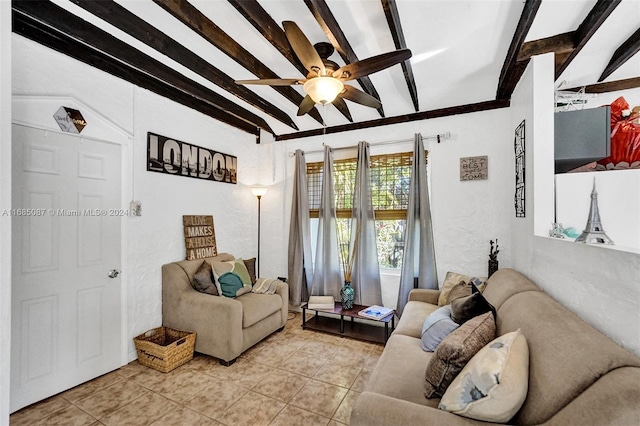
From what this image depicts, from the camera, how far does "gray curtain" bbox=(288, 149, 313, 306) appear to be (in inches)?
153

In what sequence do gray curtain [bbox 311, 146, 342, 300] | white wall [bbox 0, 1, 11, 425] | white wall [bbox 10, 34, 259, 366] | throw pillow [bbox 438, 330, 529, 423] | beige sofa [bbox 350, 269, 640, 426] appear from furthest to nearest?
gray curtain [bbox 311, 146, 342, 300] → white wall [bbox 10, 34, 259, 366] → white wall [bbox 0, 1, 11, 425] → throw pillow [bbox 438, 330, 529, 423] → beige sofa [bbox 350, 269, 640, 426]

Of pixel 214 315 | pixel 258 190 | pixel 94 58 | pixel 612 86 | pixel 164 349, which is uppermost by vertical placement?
pixel 94 58

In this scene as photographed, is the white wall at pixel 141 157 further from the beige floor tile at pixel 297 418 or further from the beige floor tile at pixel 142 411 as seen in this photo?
the beige floor tile at pixel 297 418

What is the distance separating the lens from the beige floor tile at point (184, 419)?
6.03ft

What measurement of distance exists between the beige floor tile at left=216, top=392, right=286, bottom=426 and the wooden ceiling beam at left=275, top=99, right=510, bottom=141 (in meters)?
3.18

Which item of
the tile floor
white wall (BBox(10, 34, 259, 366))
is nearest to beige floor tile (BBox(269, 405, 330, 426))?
the tile floor

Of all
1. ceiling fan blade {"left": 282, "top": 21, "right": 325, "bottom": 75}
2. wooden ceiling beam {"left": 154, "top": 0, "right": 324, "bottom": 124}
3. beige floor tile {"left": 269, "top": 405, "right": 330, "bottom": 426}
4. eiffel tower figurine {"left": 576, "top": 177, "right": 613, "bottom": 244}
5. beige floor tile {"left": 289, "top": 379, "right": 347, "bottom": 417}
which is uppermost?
wooden ceiling beam {"left": 154, "top": 0, "right": 324, "bottom": 124}

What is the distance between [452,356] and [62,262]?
112 inches

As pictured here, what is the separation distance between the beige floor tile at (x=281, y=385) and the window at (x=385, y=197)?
176cm

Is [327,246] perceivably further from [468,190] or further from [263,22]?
[263,22]

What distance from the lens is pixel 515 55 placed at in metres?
2.12

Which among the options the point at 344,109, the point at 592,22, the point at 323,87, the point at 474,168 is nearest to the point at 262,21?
the point at 323,87

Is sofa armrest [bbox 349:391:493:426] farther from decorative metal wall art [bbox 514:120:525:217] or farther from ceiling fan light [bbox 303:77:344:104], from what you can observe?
decorative metal wall art [bbox 514:120:525:217]

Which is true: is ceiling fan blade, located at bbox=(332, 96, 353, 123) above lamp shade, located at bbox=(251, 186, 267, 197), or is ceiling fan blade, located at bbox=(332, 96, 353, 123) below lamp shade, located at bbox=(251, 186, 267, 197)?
above
